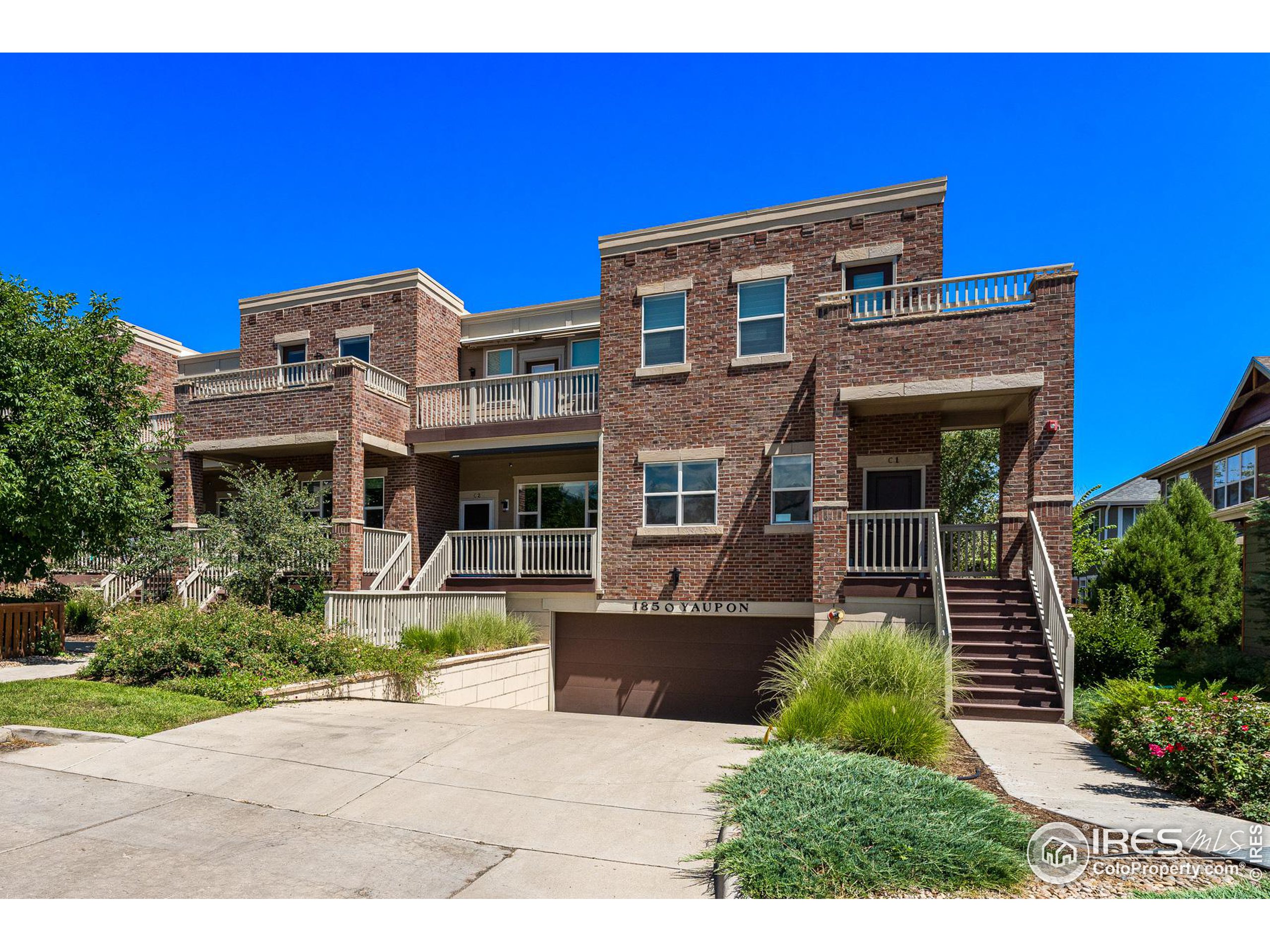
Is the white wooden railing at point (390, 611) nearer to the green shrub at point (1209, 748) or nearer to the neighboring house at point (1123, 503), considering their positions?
the green shrub at point (1209, 748)

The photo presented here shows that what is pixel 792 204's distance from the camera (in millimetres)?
16609

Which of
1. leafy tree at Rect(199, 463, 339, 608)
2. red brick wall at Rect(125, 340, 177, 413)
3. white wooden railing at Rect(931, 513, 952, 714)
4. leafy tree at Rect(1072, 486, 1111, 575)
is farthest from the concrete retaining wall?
leafy tree at Rect(1072, 486, 1111, 575)

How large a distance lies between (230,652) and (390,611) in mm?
3163

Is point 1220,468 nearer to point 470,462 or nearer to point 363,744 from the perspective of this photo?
point 470,462

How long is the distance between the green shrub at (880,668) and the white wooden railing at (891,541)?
9.68ft

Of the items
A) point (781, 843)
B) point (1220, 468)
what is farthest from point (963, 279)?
point (1220, 468)

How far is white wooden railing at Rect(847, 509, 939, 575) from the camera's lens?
549 inches

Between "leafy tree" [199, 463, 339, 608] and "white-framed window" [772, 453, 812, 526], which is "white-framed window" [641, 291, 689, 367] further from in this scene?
"leafy tree" [199, 463, 339, 608]

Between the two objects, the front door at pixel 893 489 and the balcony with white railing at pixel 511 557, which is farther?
the balcony with white railing at pixel 511 557

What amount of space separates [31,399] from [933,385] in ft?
51.8

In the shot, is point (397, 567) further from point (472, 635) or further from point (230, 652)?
point (230, 652)

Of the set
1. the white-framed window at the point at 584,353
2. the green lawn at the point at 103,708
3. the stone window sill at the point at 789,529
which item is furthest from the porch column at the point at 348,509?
the stone window sill at the point at 789,529

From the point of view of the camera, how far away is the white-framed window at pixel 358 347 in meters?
21.1
